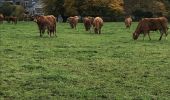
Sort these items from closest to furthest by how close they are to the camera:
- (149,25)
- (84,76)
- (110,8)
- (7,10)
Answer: (84,76) < (149,25) < (110,8) < (7,10)

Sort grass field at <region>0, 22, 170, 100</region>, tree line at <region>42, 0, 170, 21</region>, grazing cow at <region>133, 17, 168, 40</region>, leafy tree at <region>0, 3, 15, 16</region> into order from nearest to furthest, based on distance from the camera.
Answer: grass field at <region>0, 22, 170, 100</region>, grazing cow at <region>133, 17, 168, 40</region>, tree line at <region>42, 0, 170, 21</region>, leafy tree at <region>0, 3, 15, 16</region>

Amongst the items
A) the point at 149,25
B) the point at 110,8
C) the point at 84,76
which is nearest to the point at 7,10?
the point at 110,8

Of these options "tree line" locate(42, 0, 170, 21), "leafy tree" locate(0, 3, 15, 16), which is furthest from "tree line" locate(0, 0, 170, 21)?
"leafy tree" locate(0, 3, 15, 16)

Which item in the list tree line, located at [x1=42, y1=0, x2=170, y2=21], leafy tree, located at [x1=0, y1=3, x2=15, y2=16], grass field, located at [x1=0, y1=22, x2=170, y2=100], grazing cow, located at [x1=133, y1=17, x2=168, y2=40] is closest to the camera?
grass field, located at [x1=0, y1=22, x2=170, y2=100]

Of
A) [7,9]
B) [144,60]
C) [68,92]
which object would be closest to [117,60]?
[144,60]

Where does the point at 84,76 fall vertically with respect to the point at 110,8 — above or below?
above

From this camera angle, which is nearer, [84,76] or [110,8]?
[84,76]

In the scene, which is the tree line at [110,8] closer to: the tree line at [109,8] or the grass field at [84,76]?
the tree line at [109,8]

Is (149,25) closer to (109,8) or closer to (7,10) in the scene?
(109,8)

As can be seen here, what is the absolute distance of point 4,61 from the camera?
47.5ft

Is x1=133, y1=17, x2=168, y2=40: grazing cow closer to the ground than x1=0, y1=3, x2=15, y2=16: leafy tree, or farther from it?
farther from it

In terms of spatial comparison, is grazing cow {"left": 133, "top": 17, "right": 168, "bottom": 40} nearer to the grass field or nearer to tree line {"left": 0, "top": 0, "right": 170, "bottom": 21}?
the grass field

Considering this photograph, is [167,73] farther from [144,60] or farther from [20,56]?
[20,56]

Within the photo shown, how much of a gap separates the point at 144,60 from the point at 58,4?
6378cm
